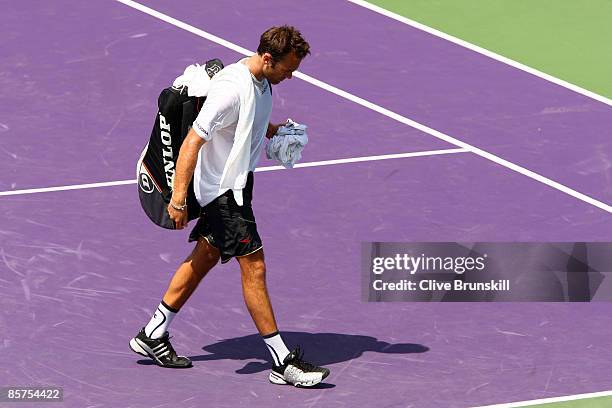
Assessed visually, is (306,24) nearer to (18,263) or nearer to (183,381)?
(18,263)

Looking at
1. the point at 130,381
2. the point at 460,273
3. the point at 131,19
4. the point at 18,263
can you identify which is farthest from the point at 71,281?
the point at 131,19

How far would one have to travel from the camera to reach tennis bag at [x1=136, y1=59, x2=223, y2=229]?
12.3 m

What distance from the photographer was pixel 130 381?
40.0 ft

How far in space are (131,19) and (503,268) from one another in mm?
5685

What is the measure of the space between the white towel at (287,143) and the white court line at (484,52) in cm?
523

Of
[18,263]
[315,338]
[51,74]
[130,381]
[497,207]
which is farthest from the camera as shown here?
[51,74]

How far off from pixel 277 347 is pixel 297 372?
0.23 metres

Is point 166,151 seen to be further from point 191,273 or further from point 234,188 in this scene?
point 191,273

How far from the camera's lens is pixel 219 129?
473 inches

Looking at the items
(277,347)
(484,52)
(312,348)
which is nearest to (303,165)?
(484,52)

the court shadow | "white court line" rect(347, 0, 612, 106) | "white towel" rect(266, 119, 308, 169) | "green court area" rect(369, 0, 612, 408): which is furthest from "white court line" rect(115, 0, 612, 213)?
"white towel" rect(266, 119, 308, 169)

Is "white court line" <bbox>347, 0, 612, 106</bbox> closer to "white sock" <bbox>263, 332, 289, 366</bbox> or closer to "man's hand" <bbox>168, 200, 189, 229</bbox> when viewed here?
"white sock" <bbox>263, 332, 289, 366</bbox>

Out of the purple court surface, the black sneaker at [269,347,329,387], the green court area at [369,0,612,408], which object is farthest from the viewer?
the green court area at [369,0,612,408]

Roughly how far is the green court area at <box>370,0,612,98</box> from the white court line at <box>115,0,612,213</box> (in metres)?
1.76
